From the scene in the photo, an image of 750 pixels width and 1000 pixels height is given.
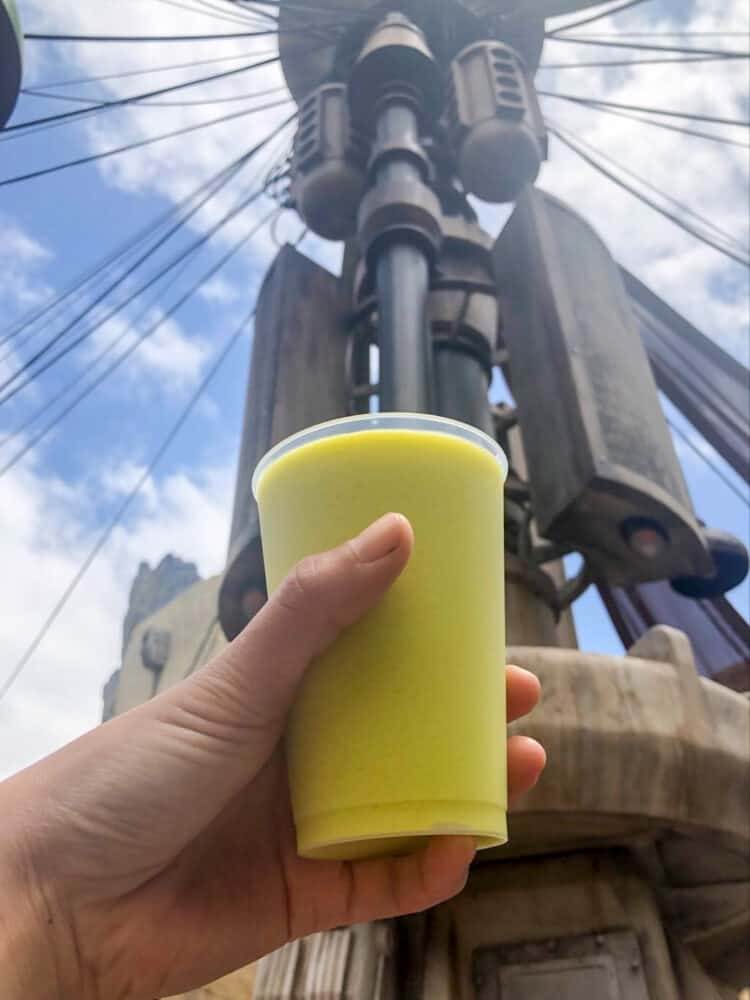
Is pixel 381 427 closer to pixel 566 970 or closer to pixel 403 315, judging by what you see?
pixel 566 970

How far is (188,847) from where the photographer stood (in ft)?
1.53

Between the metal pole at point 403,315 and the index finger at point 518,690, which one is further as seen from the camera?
the metal pole at point 403,315

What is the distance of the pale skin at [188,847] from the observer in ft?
1.27

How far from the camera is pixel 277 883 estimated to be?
18.6 inches

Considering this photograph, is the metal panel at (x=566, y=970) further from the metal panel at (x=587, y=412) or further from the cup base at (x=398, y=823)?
the cup base at (x=398, y=823)

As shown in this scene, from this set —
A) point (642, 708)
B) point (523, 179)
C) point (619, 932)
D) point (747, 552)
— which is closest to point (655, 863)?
point (619, 932)

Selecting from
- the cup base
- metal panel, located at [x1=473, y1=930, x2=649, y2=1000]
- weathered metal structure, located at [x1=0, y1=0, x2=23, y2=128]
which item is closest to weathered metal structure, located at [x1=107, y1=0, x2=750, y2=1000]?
metal panel, located at [x1=473, y1=930, x2=649, y2=1000]

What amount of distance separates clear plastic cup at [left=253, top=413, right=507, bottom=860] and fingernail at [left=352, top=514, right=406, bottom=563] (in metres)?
0.03

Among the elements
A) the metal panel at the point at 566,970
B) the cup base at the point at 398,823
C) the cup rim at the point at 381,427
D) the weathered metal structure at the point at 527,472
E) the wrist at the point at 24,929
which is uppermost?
the weathered metal structure at the point at 527,472

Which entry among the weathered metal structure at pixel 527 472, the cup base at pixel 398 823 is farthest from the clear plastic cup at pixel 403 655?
the weathered metal structure at pixel 527 472

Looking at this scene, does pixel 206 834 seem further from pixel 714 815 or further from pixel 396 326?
pixel 396 326

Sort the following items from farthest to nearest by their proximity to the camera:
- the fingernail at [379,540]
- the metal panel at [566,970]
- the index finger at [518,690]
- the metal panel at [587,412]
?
1. the metal panel at [587,412]
2. the metal panel at [566,970]
3. the index finger at [518,690]
4. the fingernail at [379,540]

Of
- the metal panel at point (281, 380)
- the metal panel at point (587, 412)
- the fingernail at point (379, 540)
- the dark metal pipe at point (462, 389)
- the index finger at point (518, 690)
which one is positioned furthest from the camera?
the dark metal pipe at point (462, 389)

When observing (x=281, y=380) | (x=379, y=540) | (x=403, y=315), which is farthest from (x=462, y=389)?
(x=379, y=540)
